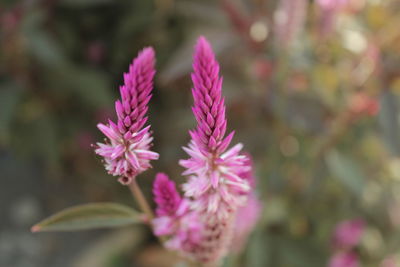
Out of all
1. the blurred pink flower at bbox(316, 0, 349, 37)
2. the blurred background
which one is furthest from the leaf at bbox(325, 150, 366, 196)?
the blurred pink flower at bbox(316, 0, 349, 37)

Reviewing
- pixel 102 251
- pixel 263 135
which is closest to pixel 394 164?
pixel 263 135

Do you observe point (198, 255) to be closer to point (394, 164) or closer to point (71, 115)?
point (394, 164)

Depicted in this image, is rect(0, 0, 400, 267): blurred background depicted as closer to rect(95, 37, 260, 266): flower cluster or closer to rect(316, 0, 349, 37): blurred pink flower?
rect(316, 0, 349, 37): blurred pink flower

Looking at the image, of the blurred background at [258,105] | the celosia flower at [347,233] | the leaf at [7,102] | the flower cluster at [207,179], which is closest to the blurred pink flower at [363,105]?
the blurred background at [258,105]

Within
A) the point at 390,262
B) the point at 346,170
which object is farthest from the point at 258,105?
the point at 390,262

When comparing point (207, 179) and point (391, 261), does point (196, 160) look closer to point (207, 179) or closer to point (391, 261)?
point (207, 179)

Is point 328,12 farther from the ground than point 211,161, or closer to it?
farther from the ground
